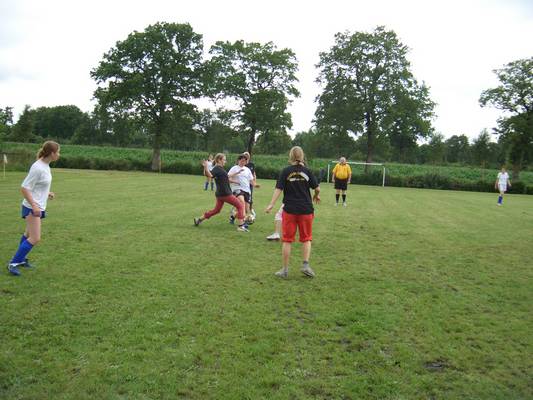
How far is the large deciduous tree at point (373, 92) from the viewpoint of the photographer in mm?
47781

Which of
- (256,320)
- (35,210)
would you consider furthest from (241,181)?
(256,320)

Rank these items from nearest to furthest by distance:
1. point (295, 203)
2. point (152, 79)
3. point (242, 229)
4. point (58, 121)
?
point (295, 203) < point (242, 229) < point (152, 79) < point (58, 121)

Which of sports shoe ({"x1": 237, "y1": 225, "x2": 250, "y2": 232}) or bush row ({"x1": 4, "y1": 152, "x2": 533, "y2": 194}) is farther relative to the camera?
bush row ({"x1": 4, "y1": 152, "x2": 533, "y2": 194})

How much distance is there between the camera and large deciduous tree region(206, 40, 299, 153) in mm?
53156

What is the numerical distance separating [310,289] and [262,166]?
126 feet

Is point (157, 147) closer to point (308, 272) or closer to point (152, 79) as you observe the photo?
point (152, 79)

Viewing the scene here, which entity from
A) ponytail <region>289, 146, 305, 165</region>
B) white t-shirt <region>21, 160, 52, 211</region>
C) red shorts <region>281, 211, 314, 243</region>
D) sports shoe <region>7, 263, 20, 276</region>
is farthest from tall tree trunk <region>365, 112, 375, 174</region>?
sports shoe <region>7, 263, 20, 276</region>

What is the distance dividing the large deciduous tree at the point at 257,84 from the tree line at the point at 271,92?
125 mm

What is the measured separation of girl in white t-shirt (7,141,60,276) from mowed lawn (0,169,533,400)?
14.4 inches

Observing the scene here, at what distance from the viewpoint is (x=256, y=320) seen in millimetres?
4926

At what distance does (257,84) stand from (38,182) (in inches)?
2002

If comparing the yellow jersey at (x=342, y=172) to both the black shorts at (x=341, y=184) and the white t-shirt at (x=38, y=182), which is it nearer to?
the black shorts at (x=341, y=184)

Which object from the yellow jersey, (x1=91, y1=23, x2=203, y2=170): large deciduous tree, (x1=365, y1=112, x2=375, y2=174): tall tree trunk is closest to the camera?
the yellow jersey

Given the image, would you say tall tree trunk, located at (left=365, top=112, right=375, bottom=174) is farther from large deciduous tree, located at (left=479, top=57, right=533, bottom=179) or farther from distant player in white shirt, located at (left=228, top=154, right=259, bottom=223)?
distant player in white shirt, located at (left=228, top=154, right=259, bottom=223)
